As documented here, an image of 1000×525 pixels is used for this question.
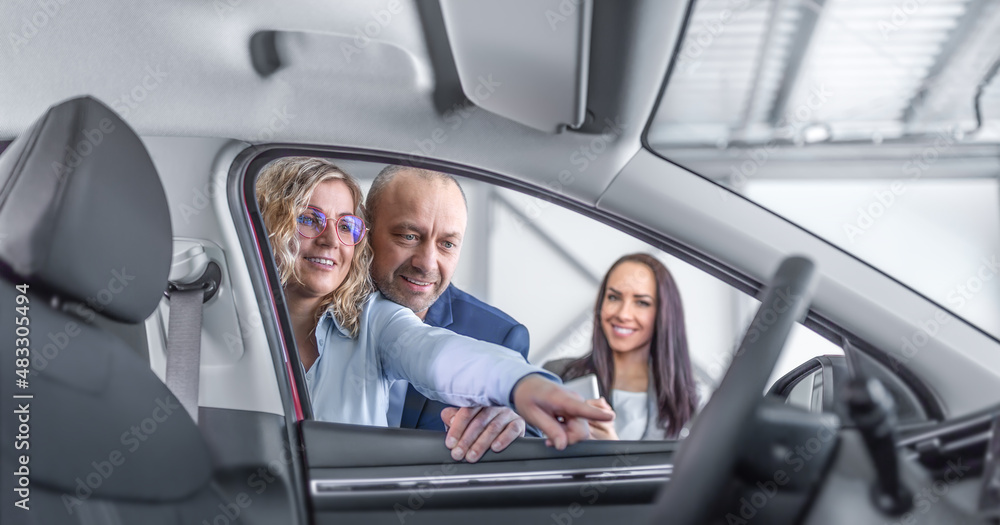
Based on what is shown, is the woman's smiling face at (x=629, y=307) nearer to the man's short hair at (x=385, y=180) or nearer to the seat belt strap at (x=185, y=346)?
the man's short hair at (x=385, y=180)

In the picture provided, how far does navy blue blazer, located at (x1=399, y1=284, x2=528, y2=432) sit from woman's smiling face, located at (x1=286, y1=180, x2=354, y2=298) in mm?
191

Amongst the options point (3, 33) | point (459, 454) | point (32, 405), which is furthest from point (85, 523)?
point (3, 33)

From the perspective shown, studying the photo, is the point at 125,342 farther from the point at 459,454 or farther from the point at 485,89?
the point at 485,89

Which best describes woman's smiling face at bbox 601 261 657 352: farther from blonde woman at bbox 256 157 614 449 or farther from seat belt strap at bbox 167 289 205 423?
seat belt strap at bbox 167 289 205 423

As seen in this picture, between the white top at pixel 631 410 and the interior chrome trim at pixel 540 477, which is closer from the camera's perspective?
the interior chrome trim at pixel 540 477

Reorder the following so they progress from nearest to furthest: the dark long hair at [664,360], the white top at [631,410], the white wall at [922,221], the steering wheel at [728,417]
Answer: the steering wheel at [728,417] < the white top at [631,410] < the dark long hair at [664,360] < the white wall at [922,221]

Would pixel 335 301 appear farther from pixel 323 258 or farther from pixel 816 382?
pixel 816 382

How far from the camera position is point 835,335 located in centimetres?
101

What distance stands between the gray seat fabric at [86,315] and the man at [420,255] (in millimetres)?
461

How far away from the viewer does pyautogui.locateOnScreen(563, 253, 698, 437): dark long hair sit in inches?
62.1

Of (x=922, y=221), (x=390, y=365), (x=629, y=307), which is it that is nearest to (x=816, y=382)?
(x=390, y=365)

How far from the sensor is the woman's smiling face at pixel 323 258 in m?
1.25

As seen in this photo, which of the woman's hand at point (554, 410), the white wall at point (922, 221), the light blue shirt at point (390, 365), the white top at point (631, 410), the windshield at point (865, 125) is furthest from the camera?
the white wall at point (922, 221)

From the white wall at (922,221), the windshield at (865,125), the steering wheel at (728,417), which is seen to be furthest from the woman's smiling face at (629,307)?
the white wall at (922,221)
